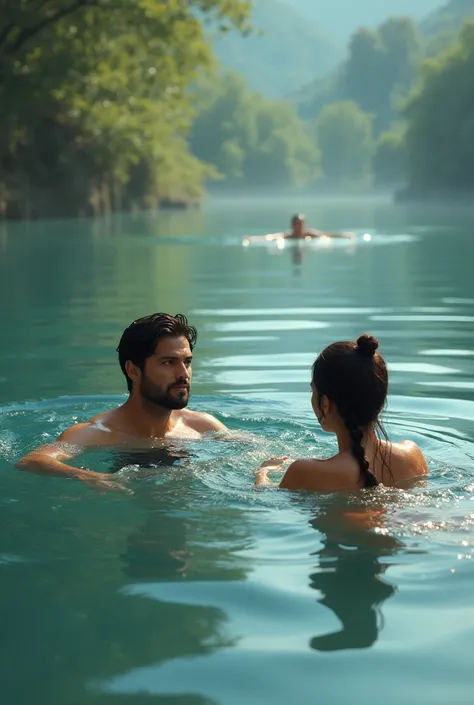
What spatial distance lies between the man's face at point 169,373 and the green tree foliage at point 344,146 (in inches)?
7559

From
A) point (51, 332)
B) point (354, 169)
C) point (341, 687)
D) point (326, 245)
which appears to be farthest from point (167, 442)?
point (354, 169)

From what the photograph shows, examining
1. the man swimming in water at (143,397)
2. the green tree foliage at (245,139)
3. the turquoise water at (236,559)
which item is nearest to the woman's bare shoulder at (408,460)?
the turquoise water at (236,559)

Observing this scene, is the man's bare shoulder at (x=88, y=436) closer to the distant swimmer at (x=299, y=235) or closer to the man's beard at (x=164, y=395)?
the man's beard at (x=164, y=395)

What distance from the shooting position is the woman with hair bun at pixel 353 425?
17.0ft

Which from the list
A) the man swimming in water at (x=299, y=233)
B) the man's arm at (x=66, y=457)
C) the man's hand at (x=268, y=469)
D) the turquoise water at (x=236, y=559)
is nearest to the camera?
the turquoise water at (x=236, y=559)

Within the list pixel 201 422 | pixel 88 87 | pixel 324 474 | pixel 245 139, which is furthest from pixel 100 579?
pixel 245 139

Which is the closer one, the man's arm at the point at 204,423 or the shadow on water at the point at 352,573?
the shadow on water at the point at 352,573

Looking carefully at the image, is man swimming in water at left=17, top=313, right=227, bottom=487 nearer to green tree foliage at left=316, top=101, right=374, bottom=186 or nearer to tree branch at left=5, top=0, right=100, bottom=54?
tree branch at left=5, top=0, right=100, bottom=54

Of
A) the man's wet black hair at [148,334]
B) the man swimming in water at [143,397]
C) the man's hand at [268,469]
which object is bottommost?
the man's hand at [268,469]

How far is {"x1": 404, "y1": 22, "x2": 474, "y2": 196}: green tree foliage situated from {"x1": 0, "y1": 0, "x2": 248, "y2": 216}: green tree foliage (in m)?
24.5

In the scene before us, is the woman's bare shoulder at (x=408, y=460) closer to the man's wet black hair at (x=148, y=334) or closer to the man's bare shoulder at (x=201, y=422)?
the man's wet black hair at (x=148, y=334)

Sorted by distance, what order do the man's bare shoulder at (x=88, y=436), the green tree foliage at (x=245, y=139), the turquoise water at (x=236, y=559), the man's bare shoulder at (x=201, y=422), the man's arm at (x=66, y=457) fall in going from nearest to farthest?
the turquoise water at (x=236, y=559)
the man's arm at (x=66, y=457)
the man's bare shoulder at (x=88, y=436)
the man's bare shoulder at (x=201, y=422)
the green tree foliage at (x=245, y=139)

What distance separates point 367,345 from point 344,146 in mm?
195146

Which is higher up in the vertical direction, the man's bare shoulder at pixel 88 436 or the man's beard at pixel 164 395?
the man's beard at pixel 164 395
